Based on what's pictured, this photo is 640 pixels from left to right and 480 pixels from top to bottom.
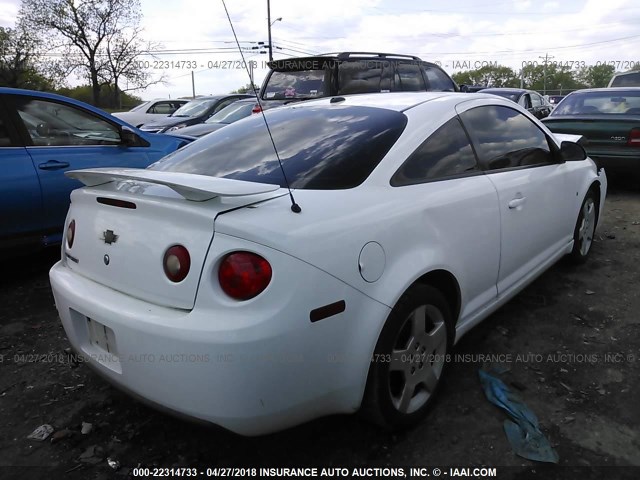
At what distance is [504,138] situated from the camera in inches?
121

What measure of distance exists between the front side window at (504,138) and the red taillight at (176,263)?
1742mm

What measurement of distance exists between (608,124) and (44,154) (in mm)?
6772

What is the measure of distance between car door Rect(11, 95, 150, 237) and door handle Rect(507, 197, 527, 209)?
136 inches

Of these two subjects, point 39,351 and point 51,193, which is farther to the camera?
point 51,193

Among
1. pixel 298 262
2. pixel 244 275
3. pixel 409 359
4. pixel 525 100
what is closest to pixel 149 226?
pixel 244 275

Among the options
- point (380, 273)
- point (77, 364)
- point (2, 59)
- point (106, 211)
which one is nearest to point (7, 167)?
point (77, 364)

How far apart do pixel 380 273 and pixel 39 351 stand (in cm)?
235

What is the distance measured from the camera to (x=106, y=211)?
6.97 feet

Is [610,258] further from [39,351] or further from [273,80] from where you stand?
[273,80]

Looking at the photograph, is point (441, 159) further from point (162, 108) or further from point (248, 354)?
point (162, 108)

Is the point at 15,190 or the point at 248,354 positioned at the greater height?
the point at 15,190

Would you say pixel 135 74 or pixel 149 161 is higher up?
pixel 135 74

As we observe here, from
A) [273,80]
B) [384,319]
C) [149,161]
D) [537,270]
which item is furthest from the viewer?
[273,80]

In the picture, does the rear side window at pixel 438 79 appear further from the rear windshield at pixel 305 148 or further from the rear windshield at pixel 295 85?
the rear windshield at pixel 305 148
